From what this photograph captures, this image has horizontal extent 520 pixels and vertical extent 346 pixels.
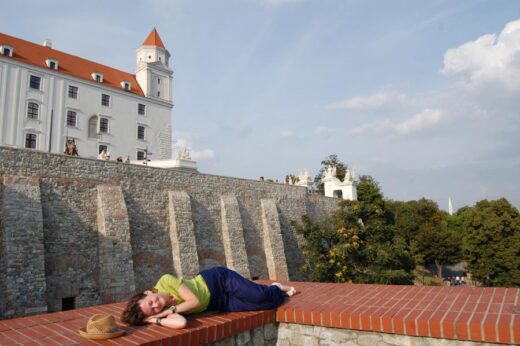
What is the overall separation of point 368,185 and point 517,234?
1135 centimetres

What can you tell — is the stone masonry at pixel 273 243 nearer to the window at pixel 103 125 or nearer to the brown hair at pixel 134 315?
the brown hair at pixel 134 315

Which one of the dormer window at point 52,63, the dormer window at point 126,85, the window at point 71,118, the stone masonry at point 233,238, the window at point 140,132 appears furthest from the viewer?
the dormer window at point 126,85

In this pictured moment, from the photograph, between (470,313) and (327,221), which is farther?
(327,221)

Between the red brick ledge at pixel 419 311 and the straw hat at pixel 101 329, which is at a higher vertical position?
the straw hat at pixel 101 329

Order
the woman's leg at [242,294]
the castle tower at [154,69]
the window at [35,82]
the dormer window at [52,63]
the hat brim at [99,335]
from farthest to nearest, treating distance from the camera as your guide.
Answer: the castle tower at [154,69] < the dormer window at [52,63] < the window at [35,82] < the woman's leg at [242,294] < the hat brim at [99,335]

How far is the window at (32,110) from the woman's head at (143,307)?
30.5m

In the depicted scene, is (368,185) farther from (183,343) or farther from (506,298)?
(183,343)

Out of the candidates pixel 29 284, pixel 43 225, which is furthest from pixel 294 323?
pixel 43 225

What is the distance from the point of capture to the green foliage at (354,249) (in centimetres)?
2008

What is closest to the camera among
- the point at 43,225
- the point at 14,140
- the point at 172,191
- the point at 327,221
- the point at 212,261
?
the point at 43,225

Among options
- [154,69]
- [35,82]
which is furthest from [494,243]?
[35,82]

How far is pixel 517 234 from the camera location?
27984mm

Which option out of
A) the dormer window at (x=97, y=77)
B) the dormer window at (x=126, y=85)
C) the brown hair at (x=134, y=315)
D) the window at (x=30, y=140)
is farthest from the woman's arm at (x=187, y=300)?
the dormer window at (x=126, y=85)

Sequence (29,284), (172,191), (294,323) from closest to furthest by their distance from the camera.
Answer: (294,323), (29,284), (172,191)
